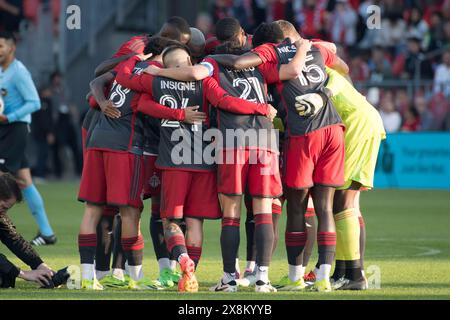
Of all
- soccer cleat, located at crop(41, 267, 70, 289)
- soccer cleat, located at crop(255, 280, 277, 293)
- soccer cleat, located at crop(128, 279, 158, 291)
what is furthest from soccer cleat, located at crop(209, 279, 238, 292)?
soccer cleat, located at crop(41, 267, 70, 289)

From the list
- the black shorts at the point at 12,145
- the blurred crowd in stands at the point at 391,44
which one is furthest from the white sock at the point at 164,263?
the blurred crowd in stands at the point at 391,44

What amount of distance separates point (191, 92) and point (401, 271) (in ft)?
9.17

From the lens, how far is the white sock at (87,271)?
367 inches

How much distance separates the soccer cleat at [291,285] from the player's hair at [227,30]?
82.1 inches

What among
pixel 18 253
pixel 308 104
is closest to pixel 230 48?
pixel 308 104

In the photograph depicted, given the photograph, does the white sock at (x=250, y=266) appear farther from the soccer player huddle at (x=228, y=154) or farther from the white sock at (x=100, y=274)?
the white sock at (x=100, y=274)

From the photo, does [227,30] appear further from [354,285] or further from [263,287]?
[354,285]

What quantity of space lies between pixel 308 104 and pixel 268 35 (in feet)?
2.67

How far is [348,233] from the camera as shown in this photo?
957 cm

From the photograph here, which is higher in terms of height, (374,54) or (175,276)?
(374,54)

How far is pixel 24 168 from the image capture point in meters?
13.2
